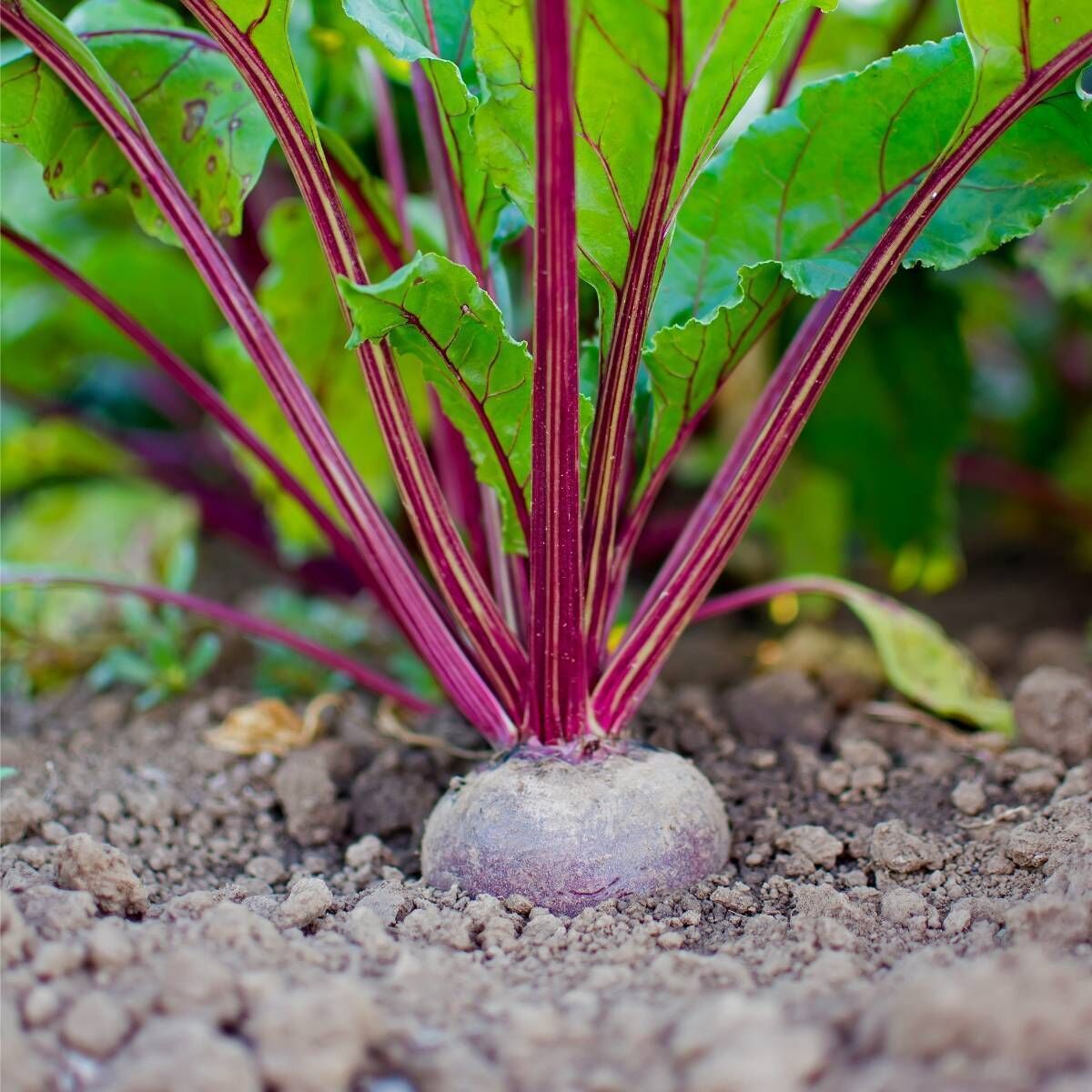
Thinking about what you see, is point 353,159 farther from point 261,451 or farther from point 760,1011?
point 760,1011

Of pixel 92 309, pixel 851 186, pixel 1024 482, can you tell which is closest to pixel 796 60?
pixel 851 186

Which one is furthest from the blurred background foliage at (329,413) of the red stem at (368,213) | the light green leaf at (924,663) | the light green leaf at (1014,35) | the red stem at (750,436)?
the light green leaf at (924,663)

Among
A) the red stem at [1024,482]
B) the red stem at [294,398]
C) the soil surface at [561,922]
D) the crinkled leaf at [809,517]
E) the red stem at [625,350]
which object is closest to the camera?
the soil surface at [561,922]

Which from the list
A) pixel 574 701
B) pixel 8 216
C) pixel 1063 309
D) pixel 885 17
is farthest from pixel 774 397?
pixel 1063 309

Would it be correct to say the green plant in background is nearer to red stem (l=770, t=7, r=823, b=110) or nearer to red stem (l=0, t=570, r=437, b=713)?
red stem (l=0, t=570, r=437, b=713)

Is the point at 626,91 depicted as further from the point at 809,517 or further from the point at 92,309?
the point at 92,309

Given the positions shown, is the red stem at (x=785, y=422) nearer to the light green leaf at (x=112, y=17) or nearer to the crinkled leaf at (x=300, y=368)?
the crinkled leaf at (x=300, y=368)
